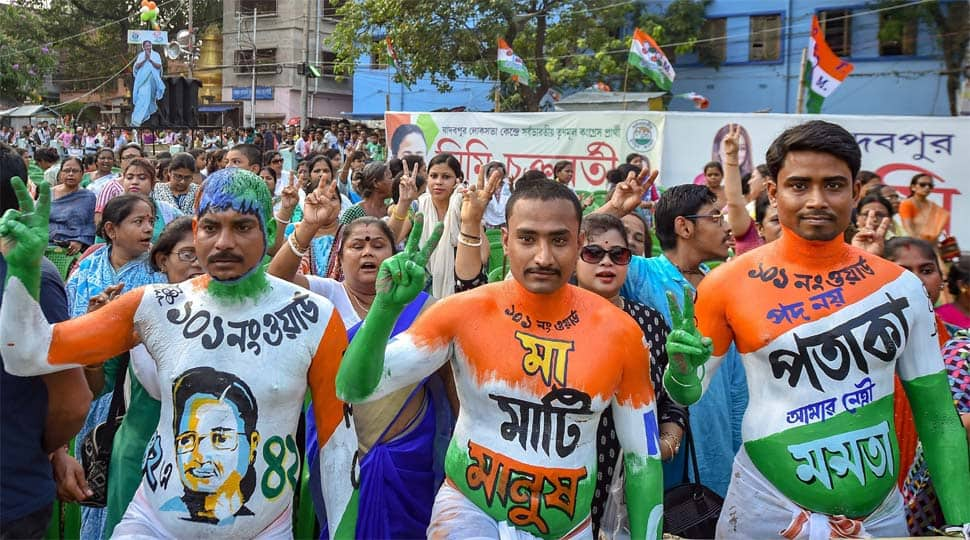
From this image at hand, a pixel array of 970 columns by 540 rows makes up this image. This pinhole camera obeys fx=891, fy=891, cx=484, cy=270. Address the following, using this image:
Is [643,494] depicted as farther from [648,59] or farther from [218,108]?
[218,108]

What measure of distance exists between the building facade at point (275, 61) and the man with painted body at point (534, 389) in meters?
40.2

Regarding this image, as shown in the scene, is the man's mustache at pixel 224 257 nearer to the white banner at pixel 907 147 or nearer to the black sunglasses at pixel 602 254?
the black sunglasses at pixel 602 254

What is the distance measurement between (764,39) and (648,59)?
1023 centimetres

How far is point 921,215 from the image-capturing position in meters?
7.49

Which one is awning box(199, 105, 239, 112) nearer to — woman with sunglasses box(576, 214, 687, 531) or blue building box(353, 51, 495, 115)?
blue building box(353, 51, 495, 115)

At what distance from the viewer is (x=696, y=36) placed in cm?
2753

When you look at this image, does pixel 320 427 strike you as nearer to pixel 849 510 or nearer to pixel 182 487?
pixel 182 487

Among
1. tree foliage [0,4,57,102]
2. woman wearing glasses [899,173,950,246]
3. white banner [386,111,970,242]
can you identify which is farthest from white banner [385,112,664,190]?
tree foliage [0,4,57,102]

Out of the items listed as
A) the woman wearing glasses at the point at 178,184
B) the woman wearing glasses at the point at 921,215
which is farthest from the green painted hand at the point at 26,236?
the woman wearing glasses at the point at 921,215

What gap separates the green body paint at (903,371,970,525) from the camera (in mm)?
2648

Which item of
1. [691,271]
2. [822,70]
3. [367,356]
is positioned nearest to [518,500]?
[367,356]

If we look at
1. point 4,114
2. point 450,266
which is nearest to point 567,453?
point 450,266

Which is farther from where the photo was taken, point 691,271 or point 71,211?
point 71,211

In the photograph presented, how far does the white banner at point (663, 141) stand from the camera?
423 inches
